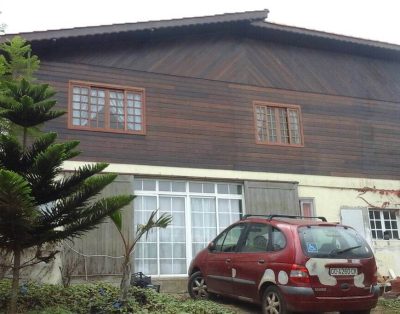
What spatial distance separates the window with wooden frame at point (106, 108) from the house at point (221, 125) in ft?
0.09

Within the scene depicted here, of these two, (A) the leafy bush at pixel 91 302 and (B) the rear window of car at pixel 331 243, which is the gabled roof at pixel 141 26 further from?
(B) the rear window of car at pixel 331 243

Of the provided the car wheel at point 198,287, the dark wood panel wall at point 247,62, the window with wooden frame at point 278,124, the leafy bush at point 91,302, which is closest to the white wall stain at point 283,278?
the leafy bush at point 91,302

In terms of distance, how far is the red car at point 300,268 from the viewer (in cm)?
776

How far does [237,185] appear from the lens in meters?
14.3

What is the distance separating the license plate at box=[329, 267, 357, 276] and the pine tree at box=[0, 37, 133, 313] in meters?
3.15

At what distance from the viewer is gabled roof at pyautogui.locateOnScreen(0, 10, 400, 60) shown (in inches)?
502

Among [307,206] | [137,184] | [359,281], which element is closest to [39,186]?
[359,281]

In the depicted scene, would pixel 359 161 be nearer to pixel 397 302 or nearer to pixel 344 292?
pixel 397 302

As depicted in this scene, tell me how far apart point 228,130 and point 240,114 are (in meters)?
0.65

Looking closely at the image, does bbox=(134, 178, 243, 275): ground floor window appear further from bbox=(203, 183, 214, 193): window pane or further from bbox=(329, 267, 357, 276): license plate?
bbox=(329, 267, 357, 276): license plate

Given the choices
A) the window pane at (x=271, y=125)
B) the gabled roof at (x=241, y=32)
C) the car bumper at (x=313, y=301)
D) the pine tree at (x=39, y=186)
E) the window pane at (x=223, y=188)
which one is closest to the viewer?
the pine tree at (x=39, y=186)

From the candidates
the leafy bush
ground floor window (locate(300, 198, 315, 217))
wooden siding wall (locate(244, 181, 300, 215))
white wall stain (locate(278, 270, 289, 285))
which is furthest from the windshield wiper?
ground floor window (locate(300, 198, 315, 217))

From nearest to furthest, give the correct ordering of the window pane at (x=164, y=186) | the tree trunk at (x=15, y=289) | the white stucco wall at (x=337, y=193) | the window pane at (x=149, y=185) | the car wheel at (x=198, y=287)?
the tree trunk at (x=15, y=289)
the car wheel at (x=198, y=287)
the window pane at (x=149, y=185)
the window pane at (x=164, y=186)
the white stucco wall at (x=337, y=193)

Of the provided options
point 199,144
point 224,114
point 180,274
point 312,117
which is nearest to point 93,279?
point 180,274
